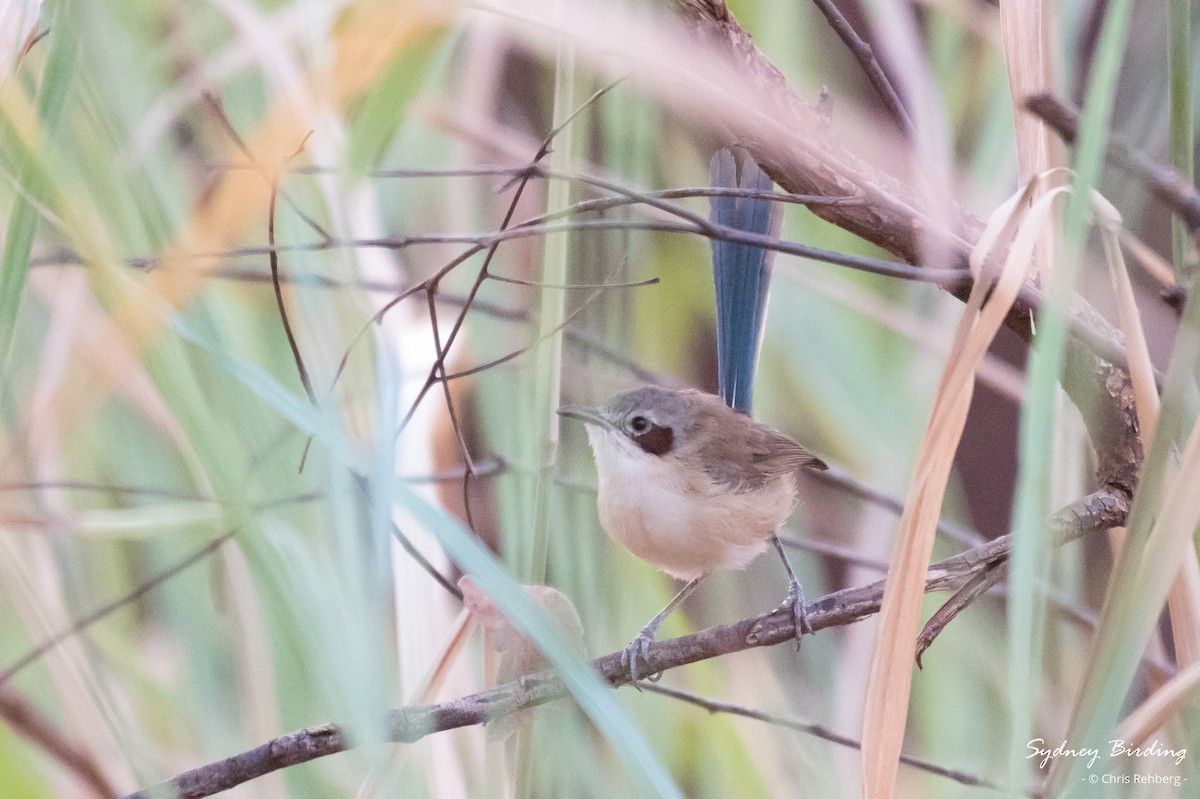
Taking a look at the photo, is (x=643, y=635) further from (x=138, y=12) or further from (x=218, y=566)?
(x=138, y=12)

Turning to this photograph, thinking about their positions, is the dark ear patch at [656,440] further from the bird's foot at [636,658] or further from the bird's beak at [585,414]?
the bird's foot at [636,658]

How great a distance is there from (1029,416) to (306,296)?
536 mm

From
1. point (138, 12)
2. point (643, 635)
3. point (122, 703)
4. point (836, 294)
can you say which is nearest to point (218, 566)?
point (122, 703)

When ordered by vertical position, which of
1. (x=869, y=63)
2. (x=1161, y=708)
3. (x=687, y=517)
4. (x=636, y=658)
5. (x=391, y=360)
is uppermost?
(x=869, y=63)

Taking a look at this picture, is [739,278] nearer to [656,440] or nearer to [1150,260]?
[656,440]

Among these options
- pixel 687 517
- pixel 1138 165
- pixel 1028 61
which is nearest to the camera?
pixel 1138 165

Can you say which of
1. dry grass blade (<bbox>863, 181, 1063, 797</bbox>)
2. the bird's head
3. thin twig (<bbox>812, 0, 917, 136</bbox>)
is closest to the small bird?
the bird's head

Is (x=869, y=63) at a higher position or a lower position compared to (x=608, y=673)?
higher

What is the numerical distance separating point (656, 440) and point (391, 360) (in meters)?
0.23

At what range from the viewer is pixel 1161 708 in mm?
Answer: 603

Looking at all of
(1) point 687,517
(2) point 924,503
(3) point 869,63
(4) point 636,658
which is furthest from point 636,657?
(3) point 869,63

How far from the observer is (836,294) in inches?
32.5

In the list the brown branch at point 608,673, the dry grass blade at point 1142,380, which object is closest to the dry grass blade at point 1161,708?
the dry grass blade at point 1142,380

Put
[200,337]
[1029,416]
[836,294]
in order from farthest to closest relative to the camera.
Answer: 1. [836,294]
2. [200,337]
3. [1029,416]
